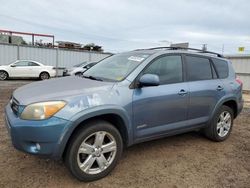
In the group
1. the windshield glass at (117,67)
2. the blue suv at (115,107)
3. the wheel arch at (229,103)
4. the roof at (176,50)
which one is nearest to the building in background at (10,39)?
the windshield glass at (117,67)

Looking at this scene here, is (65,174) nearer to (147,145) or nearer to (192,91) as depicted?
(147,145)

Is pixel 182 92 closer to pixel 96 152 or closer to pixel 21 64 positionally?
pixel 96 152

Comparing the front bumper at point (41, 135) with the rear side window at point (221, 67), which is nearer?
the front bumper at point (41, 135)

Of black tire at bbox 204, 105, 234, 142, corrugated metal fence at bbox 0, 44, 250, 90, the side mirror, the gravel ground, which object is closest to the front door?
the side mirror

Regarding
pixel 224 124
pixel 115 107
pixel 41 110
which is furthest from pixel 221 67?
pixel 41 110

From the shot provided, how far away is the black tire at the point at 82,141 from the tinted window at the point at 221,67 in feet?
8.35

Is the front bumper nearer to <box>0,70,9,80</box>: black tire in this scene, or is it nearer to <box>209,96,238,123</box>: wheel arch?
<box>209,96,238,123</box>: wheel arch

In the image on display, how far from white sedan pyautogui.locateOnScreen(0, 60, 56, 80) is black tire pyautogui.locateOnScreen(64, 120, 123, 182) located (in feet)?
47.4

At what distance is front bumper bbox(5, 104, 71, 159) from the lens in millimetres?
2807

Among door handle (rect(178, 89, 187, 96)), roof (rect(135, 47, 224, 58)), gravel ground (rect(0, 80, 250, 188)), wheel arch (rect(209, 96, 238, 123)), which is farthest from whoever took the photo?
wheel arch (rect(209, 96, 238, 123))

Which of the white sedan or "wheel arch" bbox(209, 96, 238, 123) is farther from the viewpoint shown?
the white sedan

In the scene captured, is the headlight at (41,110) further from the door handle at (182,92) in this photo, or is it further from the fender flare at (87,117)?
the door handle at (182,92)

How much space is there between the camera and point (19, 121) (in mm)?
2896

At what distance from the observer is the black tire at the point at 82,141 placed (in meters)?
3.00
